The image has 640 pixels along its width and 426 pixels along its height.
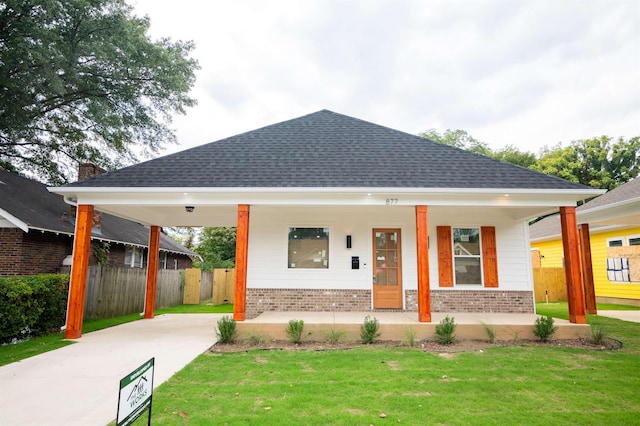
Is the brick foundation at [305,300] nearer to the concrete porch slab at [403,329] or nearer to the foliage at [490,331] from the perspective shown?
the concrete porch slab at [403,329]

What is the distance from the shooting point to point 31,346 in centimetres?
646

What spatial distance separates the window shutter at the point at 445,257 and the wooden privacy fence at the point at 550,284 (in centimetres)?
963

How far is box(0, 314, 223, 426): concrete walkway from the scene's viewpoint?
139 inches

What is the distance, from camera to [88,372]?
192 inches

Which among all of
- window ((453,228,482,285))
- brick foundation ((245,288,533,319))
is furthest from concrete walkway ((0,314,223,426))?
window ((453,228,482,285))

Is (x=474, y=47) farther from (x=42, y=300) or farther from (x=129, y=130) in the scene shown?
(x=42, y=300)

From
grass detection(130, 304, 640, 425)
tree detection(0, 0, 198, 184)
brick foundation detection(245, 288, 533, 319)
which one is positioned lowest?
grass detection(130, 304, 640, 425)

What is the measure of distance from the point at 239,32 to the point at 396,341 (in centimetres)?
1510

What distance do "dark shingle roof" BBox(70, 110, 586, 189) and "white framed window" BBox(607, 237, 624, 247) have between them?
9.27 meters

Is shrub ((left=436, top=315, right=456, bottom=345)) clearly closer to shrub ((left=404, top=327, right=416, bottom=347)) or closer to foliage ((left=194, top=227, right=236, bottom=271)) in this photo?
shrub ((left=404, top=327, right=416, bottom=347))

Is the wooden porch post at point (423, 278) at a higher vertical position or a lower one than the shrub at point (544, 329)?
higher

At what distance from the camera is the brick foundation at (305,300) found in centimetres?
870

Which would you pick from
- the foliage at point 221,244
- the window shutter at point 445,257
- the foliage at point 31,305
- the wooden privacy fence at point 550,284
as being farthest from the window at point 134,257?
the wooden privacy fence at point 550,284

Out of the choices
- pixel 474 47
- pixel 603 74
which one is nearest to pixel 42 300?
pixel 474 47
